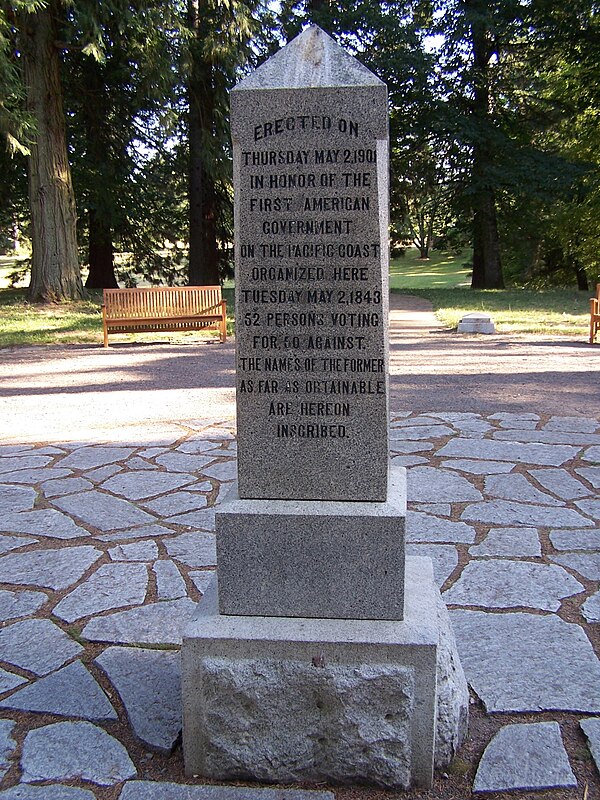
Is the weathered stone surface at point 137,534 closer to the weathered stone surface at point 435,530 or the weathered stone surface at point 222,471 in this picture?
the weathered stone surface at point 222,471

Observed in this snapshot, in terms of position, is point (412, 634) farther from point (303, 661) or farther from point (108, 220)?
point (108, 220)

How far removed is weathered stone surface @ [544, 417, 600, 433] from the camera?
6795 millimetres

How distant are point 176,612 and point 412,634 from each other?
1.46m

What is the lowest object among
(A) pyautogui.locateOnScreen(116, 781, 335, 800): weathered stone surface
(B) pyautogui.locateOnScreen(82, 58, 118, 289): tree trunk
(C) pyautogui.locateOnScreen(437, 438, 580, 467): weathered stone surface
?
(A) pyautogui.locateOnScreen(116, 781, 335, 800): weathered stone surface

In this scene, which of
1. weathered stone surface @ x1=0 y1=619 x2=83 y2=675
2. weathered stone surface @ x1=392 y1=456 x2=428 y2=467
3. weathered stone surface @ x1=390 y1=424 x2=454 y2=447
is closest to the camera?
weathered stone surface @ x1=0 y1=619 x2=83 y2=675

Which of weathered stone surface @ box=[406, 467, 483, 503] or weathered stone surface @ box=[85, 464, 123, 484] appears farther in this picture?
weathered stone surface @ box=[85, 464, 123, 484]

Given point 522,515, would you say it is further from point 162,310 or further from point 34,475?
point 162,310

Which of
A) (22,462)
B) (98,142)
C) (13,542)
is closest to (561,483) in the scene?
(13,542)

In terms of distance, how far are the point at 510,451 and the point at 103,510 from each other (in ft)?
10.1

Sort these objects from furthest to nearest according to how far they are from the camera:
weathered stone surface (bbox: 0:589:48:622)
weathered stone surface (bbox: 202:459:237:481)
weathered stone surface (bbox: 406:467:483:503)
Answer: weathered stone surface (bbox: 202:459:237:481) → weathered stone surface (bbox: 406:467:483:503) → weathered stone surface (bbox: 0:589:48:622)

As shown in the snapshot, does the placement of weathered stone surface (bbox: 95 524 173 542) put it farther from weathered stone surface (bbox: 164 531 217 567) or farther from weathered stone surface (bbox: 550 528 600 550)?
weathered stone surface (bbox: 550 528 600 550)

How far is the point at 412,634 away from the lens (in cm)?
246

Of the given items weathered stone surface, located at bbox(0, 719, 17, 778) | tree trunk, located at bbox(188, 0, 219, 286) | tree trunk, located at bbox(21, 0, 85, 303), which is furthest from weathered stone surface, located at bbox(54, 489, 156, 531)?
tree trunk, located at bbox(188, 0, 219, 286)

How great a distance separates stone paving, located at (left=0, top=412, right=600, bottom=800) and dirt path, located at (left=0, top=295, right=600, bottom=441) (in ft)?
3.49
